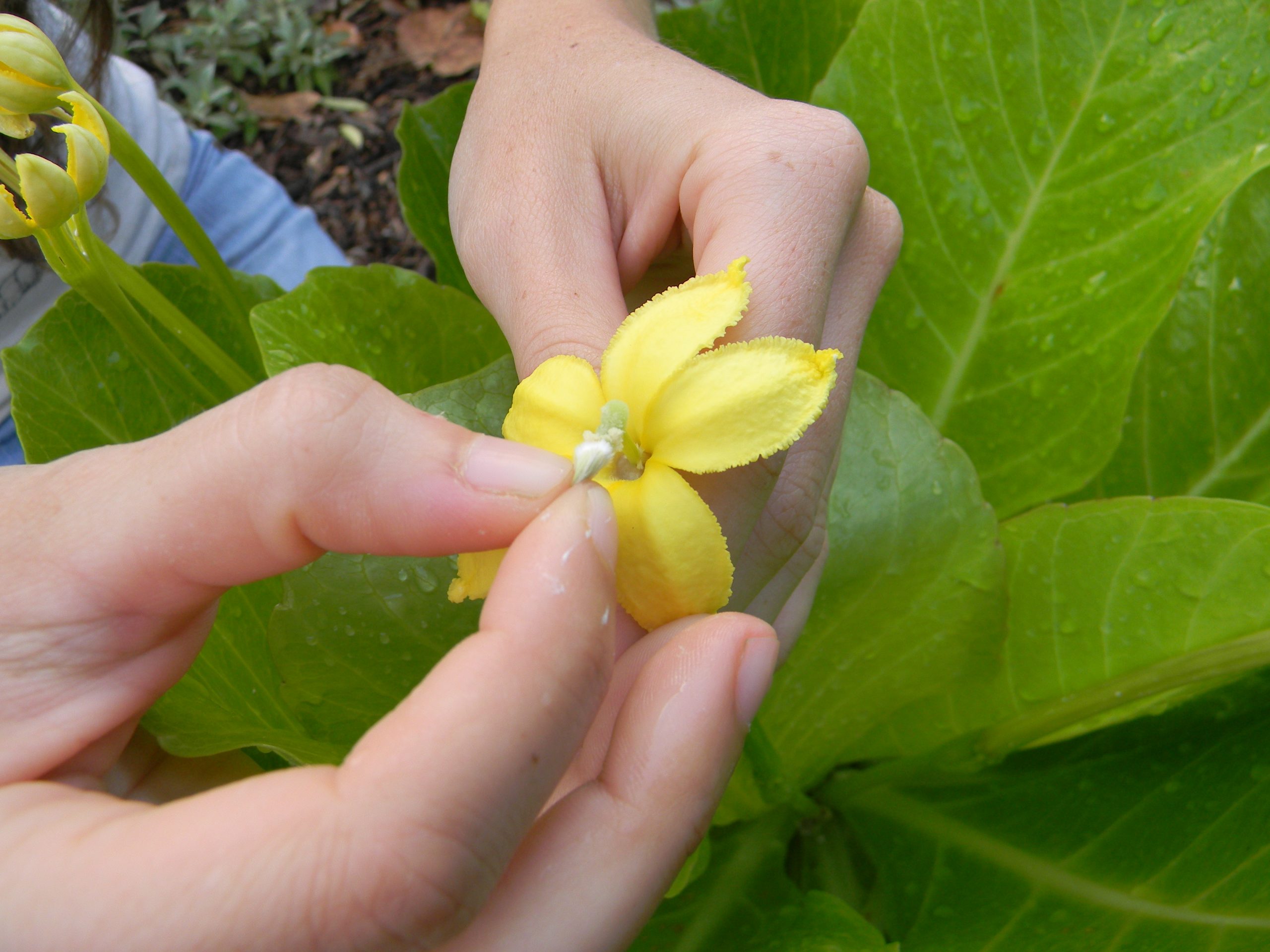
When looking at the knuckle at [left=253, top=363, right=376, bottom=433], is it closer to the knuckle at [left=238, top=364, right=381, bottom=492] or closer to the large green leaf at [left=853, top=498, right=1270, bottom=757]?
the knuckle at [left=238, top=364, right=381, bottom=492]

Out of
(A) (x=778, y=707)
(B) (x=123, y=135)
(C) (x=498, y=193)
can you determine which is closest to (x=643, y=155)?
(C) (x=498, y=193)

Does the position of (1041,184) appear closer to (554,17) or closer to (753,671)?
(554,17)

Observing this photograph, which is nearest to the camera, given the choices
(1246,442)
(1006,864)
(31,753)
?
(31,753)

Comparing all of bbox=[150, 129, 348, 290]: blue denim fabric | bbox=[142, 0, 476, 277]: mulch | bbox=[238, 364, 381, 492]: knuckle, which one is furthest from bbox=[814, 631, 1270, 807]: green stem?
bbox=[142, 0, 476, 277]: mulch

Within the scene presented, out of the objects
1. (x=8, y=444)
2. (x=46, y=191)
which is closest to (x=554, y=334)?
(x=46, y=191)

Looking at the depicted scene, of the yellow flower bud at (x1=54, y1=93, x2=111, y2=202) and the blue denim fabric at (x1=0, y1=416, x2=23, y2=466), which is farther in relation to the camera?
the blue denim fabric at (x1=0, y1=416, x2=23, y2=466)

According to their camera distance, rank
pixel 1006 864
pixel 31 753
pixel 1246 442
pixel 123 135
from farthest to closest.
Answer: pixel 1246 442 < pixel 1006 864 < pixel 123 135 < pixel 31 753

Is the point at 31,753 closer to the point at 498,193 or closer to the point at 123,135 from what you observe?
the point at 123,135
